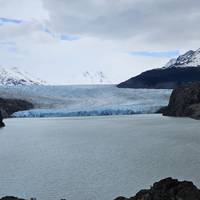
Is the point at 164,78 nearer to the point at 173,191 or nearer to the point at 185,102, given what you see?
the point at 185,102

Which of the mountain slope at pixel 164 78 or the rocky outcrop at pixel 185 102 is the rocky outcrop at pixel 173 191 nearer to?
the rocky outcrop at pixel 185 102

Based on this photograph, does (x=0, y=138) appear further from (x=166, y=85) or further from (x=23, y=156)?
(x=166, y=85)

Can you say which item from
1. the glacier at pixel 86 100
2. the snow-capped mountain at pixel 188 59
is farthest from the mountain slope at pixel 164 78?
the snow-capped mountain at pixel 188 59

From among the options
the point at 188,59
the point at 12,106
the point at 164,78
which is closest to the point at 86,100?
the point at 12,106

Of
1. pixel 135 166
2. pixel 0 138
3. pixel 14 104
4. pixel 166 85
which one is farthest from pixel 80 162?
pixel 166 85

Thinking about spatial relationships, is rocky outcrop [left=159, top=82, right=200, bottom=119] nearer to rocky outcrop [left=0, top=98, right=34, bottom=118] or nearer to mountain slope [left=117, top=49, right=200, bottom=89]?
rocky outcrop [left=0, top=98, right=34, bottom=118]

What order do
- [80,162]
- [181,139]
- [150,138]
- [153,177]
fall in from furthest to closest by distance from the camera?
[150,138] < [181,139] < [80,162] < [153,177]
